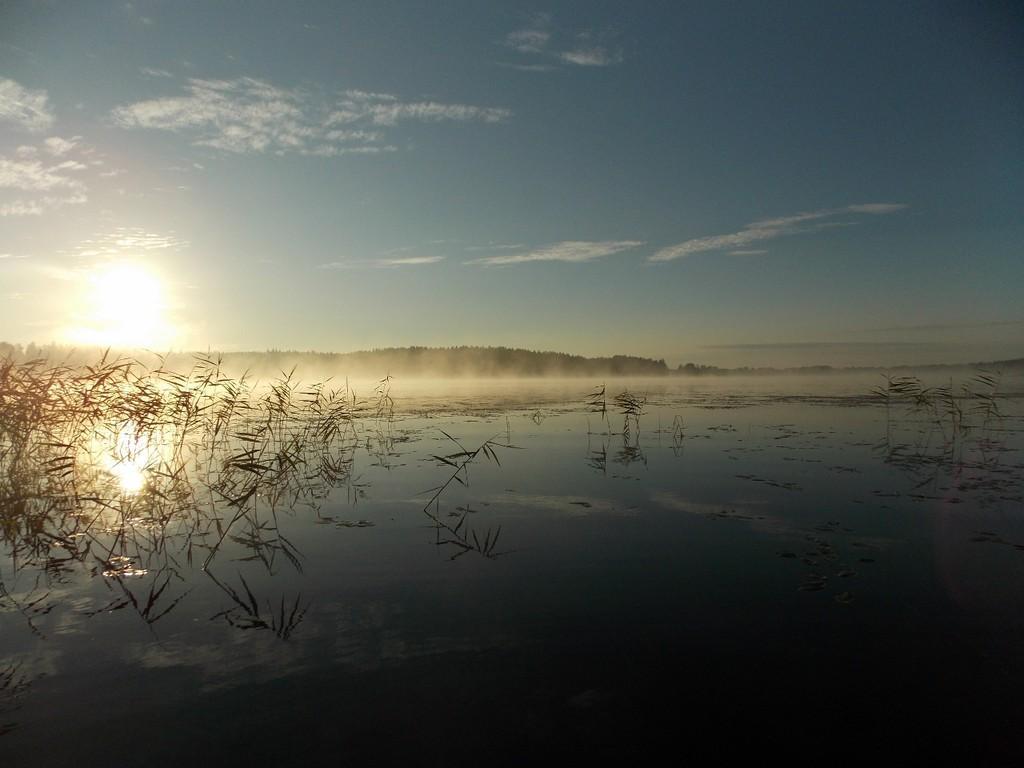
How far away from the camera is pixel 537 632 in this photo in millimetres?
4484

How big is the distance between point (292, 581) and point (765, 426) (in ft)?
51.6

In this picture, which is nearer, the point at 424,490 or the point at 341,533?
the point at 341,533

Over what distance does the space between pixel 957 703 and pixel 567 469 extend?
26.6ft

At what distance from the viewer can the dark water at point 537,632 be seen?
3271 millimetres

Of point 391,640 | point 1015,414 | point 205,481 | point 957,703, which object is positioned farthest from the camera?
point 1015,414

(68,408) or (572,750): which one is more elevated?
(68,408)

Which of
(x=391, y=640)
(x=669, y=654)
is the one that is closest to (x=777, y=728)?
(x=669, y=654)

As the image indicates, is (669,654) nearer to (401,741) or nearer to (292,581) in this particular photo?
(401,741)

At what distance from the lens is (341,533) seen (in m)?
7.34

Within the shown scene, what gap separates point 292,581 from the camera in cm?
564

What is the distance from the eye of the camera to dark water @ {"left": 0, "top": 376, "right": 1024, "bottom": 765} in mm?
3271

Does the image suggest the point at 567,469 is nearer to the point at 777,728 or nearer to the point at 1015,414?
the point at 777,728

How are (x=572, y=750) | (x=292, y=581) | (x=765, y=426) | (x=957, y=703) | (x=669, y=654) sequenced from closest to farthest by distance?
(x=572, y=750), (x=957, y=703), (x=669, y=654), (x=292, y=581), (x=765, y=426)

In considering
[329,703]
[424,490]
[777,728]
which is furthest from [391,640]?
[424,490]
